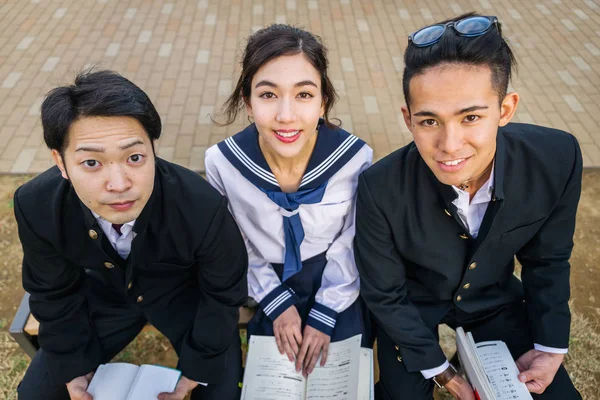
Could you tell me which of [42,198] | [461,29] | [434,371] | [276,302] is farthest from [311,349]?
[461,29]

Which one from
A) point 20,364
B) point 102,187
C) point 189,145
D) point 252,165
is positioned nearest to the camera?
point 102,187

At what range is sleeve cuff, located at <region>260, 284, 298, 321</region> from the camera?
90.6 inches

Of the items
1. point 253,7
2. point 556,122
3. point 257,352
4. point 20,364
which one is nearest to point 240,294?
point 257,352

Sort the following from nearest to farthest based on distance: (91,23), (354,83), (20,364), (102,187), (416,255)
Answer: (102,187) → (416,255) → (20,364) → (354,83) → (91,23)

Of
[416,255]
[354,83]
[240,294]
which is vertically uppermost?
[416,255]

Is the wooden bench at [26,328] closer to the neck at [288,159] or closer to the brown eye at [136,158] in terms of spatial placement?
the neck at [288,159]

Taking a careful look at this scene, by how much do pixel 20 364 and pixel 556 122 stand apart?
4663mm

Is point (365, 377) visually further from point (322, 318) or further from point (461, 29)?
point (461, 29)

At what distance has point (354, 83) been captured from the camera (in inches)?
195

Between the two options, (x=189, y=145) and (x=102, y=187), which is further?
(x=189, y=145)

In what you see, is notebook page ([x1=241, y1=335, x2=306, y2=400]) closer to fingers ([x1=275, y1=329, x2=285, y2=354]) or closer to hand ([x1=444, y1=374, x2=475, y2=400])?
fingers ([x1=275, y1=329, x2=285, y2=354])

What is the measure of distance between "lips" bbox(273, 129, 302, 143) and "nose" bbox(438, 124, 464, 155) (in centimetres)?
64

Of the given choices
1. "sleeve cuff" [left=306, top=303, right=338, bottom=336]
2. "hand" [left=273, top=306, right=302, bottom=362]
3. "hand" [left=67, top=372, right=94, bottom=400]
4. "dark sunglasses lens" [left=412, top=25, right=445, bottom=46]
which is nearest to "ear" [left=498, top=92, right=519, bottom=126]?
"dark sunglasses lens" [left=412, top=25, right=445, bottom=46]

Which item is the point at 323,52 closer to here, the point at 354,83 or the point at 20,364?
the point at 20,364
